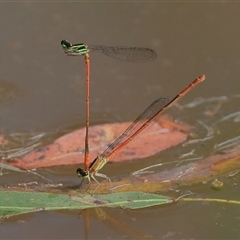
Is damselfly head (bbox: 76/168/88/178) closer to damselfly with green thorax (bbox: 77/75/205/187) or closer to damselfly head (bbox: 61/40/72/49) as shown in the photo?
damselfly with green thorax (bbox: 77/75/205/187)

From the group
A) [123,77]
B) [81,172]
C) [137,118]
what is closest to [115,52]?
[123,77]

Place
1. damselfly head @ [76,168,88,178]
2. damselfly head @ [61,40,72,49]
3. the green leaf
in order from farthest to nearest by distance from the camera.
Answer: damselfly head @ [61,40,72,49] → damselfly head @ [76,168,88,178] → the green leaf

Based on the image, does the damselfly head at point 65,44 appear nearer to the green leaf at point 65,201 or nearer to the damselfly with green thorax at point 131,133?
the damselfly with green thorax at point 131,133

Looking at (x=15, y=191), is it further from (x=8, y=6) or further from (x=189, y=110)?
(x=8, y=6)

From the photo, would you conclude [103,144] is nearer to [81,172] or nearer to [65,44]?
[81,172]

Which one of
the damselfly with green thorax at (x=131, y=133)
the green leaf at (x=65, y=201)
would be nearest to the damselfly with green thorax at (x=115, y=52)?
the damselfly with green thorax at (x=131, y=133)

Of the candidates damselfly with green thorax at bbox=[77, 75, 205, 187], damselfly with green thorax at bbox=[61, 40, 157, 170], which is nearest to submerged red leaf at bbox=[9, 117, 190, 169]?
damselfly with green thorax at bbox=[77, 75, 205, 187]
